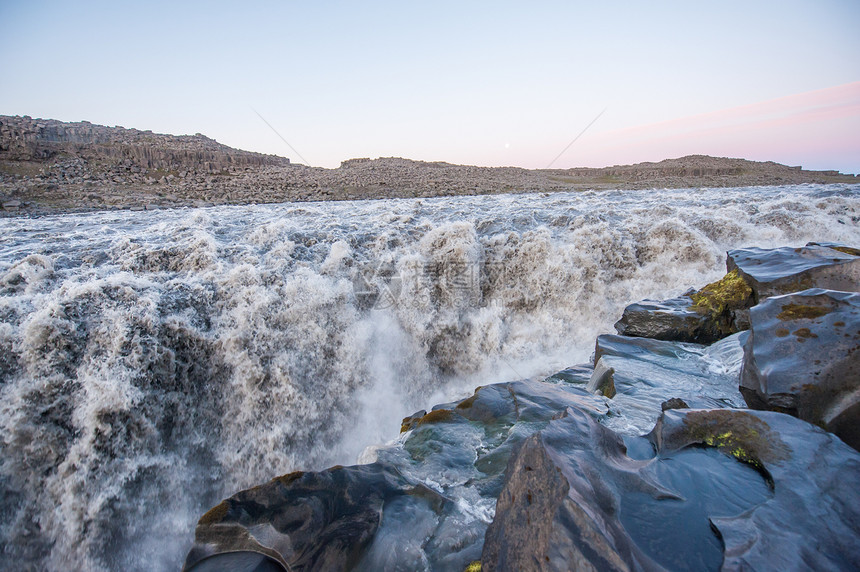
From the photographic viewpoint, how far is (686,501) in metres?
1.94

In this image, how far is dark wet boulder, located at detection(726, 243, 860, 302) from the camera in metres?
3.92

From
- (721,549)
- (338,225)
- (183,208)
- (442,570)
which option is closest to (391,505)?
(442,570)

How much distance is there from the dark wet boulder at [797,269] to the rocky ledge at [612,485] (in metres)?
1.49

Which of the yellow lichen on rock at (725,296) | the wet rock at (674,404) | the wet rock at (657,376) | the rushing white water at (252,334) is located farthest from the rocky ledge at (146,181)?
the wet rock at (674,404)

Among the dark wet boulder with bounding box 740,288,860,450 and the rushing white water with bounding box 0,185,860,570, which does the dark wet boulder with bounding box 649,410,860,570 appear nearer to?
the dark wet boulder with bounding box 740,288,860,450

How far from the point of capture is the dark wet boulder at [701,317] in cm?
477

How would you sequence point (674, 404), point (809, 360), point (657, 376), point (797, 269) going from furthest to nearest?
1. point (797, 269)
2. point (657, 376)
3. point (674, 404)
4. point (809, 360)

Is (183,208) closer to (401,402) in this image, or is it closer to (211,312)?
(211,312)

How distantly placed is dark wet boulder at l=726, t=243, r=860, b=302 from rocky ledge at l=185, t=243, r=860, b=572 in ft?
4.88

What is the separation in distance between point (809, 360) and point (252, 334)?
5615mm

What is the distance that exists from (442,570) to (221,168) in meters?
30.9

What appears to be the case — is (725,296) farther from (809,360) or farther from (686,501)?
(686,501)

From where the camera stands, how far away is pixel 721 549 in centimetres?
166

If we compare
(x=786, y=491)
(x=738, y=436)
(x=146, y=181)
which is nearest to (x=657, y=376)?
(x=738, y=436)
